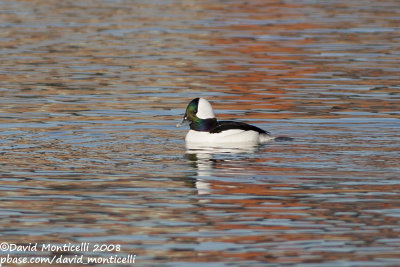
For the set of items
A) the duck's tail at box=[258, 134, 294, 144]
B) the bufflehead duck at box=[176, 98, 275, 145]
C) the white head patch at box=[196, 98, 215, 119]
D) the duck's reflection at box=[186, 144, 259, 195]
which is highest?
the white head patch at box=[196, 98, 215, 119]

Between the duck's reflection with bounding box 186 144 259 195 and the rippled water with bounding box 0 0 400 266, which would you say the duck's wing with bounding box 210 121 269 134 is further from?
the rippled water with bounding box 0 0 400 266

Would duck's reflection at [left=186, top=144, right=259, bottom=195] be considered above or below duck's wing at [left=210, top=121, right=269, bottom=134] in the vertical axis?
below

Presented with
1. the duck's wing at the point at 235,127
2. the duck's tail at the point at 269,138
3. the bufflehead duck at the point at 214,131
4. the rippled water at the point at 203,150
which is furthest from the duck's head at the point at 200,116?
the duck's tail at the point at 269,138

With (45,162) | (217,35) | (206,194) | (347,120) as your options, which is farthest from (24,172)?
(217,35)

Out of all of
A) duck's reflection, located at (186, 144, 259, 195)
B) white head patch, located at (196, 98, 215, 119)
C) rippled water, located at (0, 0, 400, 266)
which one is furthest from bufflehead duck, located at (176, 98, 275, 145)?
rippled water, located at (0, 0, 400, 266)

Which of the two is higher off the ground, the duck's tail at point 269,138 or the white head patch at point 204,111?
the white head patch at point 204,111

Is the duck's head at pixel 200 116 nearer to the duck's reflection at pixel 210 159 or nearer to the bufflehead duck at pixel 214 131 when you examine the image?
the bufflehead duck at pixel 214 131

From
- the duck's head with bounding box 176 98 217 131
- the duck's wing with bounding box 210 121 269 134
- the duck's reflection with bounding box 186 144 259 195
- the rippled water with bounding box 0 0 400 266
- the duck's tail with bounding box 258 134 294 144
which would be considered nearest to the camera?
the rippled water with bounding box 0 0 400 266

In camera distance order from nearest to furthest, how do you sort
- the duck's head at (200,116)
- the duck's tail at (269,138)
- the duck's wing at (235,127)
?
1. the duck's wing at (235,127)
2. the duck's tail at (269,138)
3. the duck's head at (200,116)

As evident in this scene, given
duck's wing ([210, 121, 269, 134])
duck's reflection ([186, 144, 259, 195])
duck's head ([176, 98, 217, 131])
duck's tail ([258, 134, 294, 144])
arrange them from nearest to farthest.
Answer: duck's reflection ([186, 144, 259, 195]), duck's wing ([210, 121, 269, 134]), duck's tail ([258, 134, 294, 144]), duck's head ([176, 98, 217, 131])

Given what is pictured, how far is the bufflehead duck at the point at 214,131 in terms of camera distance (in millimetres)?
17453

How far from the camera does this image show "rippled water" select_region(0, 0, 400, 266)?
11766mm

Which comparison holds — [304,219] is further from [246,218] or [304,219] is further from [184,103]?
[184,103]

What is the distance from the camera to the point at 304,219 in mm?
12398
